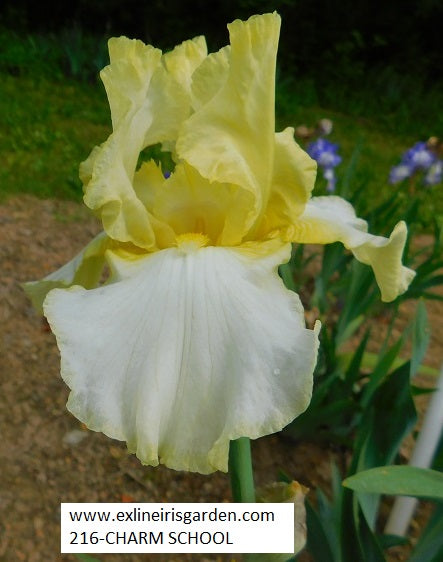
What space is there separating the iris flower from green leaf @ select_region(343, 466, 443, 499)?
20cm

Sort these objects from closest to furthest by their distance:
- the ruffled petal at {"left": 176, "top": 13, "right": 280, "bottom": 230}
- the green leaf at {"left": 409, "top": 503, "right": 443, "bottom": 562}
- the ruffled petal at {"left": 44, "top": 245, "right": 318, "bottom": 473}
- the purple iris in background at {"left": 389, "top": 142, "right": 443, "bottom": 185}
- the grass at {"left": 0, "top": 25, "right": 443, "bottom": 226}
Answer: the ruffled petal at {"left": 44, "top": 245, "right": 318, "bottom": 473}
the ruffled petal at {"left": 176, "top": 13, "right": 280, "bottom": 230}
the green leaf at {"left": 409, "top": 503, "right": 443, "bottom": 562}
the purple iris in background at {"left": 389, "top": 142, "right": 443, "bottom": 185}
the grass at {"left": 0, "top": 25, "right": 443, "bottom": 226}

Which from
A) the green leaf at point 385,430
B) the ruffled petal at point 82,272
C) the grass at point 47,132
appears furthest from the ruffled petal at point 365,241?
the grass at point 47,132

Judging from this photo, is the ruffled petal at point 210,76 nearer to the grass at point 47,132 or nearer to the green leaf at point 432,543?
the green leaf at point 432,543

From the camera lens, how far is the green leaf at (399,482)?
828 millimetres

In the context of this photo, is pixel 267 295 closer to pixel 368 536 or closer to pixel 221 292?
pixel 221 292

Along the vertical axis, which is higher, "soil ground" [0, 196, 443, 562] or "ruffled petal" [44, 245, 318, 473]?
"soil ground" [0, 196, 443, 562]

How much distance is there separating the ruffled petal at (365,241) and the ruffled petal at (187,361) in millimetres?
159

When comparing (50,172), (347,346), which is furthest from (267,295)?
(50,172)

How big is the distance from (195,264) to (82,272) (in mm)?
248

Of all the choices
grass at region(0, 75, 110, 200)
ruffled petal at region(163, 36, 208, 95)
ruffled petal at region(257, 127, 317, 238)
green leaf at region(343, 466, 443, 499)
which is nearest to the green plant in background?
green leaf at region(343, 466, 443, 499)

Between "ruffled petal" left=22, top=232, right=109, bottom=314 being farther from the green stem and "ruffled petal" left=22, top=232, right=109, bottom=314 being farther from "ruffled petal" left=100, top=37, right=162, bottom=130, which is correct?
the green stem

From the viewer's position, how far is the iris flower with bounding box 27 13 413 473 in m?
0.72

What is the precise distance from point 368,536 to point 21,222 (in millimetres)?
2255

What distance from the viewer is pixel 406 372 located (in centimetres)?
132
